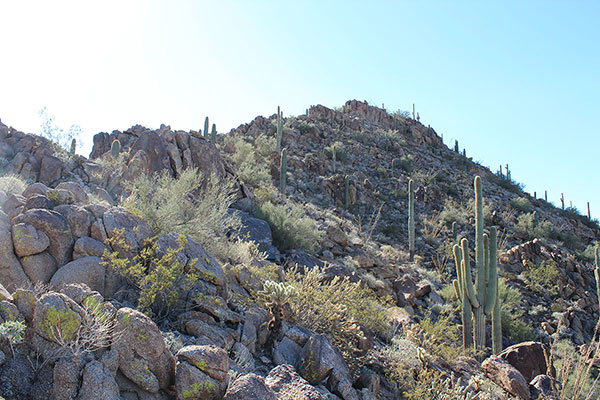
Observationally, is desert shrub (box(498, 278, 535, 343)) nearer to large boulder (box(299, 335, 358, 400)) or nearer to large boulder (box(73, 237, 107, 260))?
large boulder (box(299, 335, 358, 400))

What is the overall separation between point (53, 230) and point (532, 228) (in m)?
23.1

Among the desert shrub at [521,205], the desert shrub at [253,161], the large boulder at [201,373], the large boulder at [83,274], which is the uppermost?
the desert shrub at [253,161]

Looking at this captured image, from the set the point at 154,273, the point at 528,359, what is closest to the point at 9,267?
the point at 154,273

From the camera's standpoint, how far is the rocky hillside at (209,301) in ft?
11.8

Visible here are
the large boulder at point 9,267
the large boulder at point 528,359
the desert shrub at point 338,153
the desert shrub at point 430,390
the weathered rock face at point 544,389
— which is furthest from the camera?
the desert shrub at point 338,153

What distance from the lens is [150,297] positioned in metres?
4.72

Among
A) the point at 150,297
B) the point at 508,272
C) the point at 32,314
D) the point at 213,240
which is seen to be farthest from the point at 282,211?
the point at 508,272

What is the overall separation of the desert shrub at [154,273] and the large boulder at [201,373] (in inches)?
45.0

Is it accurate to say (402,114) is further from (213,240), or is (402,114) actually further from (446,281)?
(213,240)

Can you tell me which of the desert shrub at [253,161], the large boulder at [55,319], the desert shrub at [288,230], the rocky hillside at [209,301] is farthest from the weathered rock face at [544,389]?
the desert shrub at [253,161]

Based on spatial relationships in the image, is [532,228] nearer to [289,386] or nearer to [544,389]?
[544,389]

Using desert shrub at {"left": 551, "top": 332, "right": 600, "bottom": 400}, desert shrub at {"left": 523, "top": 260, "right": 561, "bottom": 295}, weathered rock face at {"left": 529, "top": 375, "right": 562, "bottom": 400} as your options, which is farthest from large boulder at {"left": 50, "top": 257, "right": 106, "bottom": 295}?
desert shrub at {"left": 523, "top": 260, "right": 561, "bottom": 295}

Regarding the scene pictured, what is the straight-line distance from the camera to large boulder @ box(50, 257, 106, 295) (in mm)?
4676

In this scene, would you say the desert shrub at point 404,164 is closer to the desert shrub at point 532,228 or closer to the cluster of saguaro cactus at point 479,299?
the desert shrub at point 532,228
